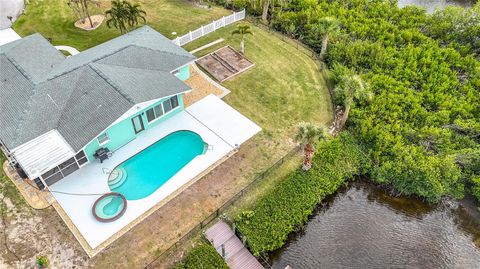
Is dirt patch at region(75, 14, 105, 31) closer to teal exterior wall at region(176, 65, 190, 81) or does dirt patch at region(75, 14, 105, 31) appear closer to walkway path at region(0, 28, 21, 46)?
walkway path at region(0, 28, 21, 46)

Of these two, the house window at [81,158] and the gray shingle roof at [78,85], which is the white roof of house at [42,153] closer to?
the gray shingle roof at [78,85]

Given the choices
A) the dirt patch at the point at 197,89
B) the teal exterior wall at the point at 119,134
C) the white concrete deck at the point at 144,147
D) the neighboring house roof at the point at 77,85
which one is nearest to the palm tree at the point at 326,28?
the dirt patch at the point at 197,89

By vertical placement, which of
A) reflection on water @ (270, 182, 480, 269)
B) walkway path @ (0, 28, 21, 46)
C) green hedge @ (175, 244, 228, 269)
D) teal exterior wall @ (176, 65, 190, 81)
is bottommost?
reflection on water @ (270, 182, 480, 269)

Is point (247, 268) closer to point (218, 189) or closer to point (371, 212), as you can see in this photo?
point (218, 189)

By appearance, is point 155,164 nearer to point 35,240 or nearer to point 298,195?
point 35,240

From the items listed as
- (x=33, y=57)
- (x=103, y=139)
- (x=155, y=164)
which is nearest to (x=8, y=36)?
(x=33, y=57)

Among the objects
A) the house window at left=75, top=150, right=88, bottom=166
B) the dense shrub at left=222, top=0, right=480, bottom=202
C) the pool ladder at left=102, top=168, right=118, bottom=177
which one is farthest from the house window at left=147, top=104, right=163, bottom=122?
the dense shrub at left=222, top=0, right=480, bottom=202

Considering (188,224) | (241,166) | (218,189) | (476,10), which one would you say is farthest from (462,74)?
(188,224)
